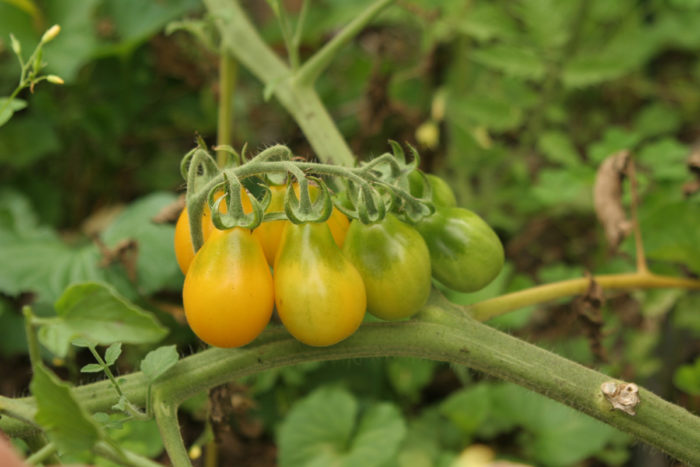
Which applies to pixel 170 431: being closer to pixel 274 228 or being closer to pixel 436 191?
A: pixel 274 228

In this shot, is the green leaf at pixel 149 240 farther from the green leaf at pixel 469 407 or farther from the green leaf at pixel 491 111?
the green leaf at pixel 491 111

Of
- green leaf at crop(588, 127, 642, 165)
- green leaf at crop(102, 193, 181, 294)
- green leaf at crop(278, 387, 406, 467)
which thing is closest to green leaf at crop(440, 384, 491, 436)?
green leaf at crop(278, 387, 406, 467)

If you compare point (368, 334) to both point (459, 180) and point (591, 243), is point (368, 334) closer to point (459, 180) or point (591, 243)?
point (459, 180)

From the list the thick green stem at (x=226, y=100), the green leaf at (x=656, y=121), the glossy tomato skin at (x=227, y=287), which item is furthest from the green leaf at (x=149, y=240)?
the green leaf at (x=656, y=121)

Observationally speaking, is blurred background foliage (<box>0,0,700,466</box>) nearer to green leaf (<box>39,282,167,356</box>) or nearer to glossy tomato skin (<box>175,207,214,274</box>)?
glossy tomato skin (<box>175,207,214,274</box>)

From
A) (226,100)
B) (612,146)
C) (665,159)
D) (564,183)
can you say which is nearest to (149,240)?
(226,100)
